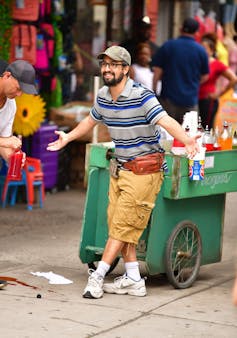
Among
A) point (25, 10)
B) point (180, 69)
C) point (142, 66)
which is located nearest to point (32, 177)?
point (25, 10)

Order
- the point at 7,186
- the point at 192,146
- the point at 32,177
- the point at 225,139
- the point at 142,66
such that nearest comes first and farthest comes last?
1. the point at 192,146
2. the point at 225,139
3. the point at 7,186
4. the point at 32,177
5. the point at 142,66

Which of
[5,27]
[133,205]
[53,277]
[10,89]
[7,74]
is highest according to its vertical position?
[5,27]

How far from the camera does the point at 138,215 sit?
7309 mm

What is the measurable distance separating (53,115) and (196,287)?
485 cm

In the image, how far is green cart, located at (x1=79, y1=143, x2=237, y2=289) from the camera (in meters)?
7.51

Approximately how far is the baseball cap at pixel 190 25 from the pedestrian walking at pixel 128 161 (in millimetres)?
5074

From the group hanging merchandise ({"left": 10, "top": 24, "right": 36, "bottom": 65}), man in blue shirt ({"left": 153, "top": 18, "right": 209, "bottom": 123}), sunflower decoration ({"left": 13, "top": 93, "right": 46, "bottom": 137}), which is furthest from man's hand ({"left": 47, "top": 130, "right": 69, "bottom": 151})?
man in blue shirt ({"left": 153, "top": 18, "right": 209, "bottom": 123})

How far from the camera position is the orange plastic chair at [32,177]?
36.3 ft

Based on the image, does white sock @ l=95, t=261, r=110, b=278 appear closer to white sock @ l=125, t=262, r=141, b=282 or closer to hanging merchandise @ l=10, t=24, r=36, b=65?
white sock @ l=125, t=262, r=141, b=282

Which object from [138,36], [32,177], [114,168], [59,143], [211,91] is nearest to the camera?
[114,168]

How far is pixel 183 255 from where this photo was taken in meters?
7.76

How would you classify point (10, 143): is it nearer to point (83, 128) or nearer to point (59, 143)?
point (59, 143)

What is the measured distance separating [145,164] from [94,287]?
0.93m

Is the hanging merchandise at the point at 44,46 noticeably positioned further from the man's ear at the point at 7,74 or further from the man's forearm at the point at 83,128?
the man's ear at the point at 7,74
